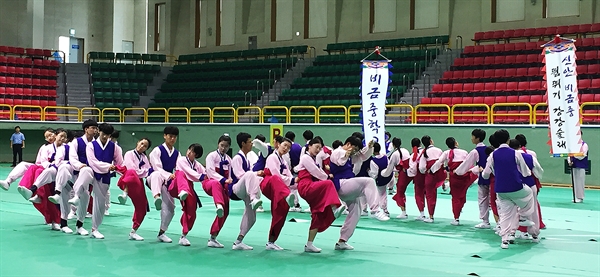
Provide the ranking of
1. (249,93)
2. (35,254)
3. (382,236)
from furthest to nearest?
(249,93) → (382,236) → (35,254)

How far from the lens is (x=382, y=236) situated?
37.7 ft

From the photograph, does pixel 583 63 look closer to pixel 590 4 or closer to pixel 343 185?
pixel 590 4

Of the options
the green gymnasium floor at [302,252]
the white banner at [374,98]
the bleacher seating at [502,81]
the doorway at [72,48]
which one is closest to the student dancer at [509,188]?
the green gymnasium floor at [302,252]

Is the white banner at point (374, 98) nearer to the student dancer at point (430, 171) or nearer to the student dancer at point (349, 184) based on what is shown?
the student dancer at point (430, 171)

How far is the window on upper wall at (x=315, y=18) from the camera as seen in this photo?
35688 millimetres

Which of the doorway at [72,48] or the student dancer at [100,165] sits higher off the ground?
the doorway at [72,48]

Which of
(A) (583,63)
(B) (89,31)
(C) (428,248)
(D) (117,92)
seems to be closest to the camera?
(C) (428,248)

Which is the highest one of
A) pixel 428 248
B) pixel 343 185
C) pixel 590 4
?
pixel 590 4

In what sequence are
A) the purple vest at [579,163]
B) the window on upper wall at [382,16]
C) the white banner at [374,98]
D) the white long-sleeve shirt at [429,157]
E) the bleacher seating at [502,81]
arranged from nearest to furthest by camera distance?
the white long-sleeve shirt at [429,157]
the white banner at [374,98]
the purple vest at [579,163]
the bleacher seating at [502,81]
the window on upper wall at [382,16]

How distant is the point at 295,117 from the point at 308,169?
60.8 feet

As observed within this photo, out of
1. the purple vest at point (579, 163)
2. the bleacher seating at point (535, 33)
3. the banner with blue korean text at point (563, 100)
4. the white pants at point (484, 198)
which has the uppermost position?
the bleacher seating at point (535, 33)

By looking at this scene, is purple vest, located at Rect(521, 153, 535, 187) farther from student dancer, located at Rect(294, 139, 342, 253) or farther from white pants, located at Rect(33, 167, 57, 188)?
white pants, located at Rect(33, 167, 57, 188)

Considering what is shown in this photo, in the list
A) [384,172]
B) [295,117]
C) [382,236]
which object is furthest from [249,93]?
[382,236]

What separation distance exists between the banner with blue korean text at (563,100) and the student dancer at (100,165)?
8.98 metres
